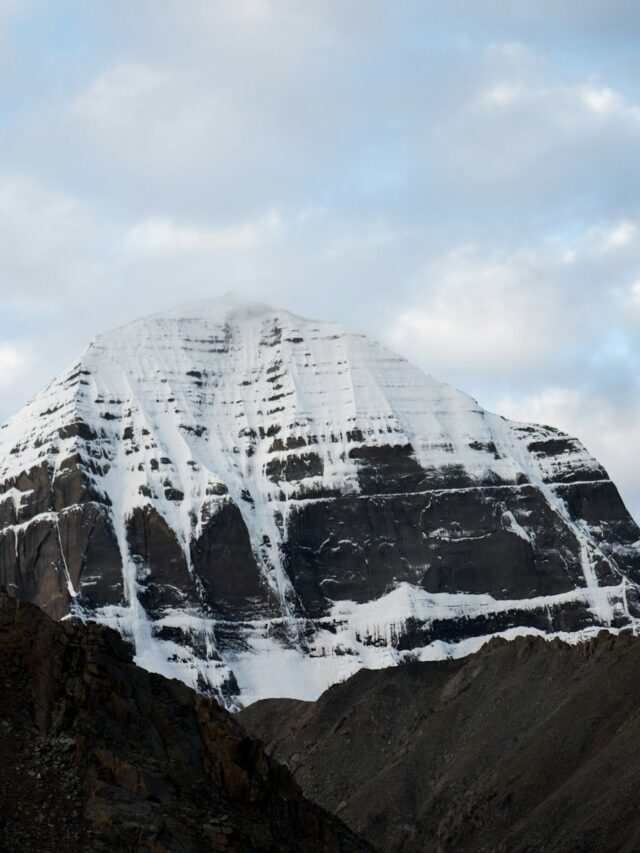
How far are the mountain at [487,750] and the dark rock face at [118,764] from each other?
36846 mm

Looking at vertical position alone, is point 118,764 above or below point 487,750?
below

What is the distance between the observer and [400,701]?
175375mm

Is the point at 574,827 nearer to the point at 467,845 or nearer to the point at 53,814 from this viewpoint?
the point at 467,845

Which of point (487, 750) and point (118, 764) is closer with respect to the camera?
point (118, 764)

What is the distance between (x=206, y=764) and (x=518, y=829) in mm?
52532

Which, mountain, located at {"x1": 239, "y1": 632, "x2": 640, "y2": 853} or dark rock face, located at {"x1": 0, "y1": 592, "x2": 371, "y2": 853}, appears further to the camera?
mountain, located at {"x1": 239, "y1": 632, "x2": 640, "y2": 853}

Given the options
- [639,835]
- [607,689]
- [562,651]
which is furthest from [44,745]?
[562,651]

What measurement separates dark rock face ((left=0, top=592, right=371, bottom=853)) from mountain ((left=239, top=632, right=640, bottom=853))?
121 feet

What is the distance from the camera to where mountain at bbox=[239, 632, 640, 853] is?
12362 cm

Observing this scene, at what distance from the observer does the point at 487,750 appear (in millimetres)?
147250

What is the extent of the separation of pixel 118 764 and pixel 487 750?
78370 mm

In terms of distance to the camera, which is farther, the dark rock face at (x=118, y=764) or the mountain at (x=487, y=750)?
the mountain at (x=487, y=750)

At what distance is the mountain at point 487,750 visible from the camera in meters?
124

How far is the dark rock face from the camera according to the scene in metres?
68.8
